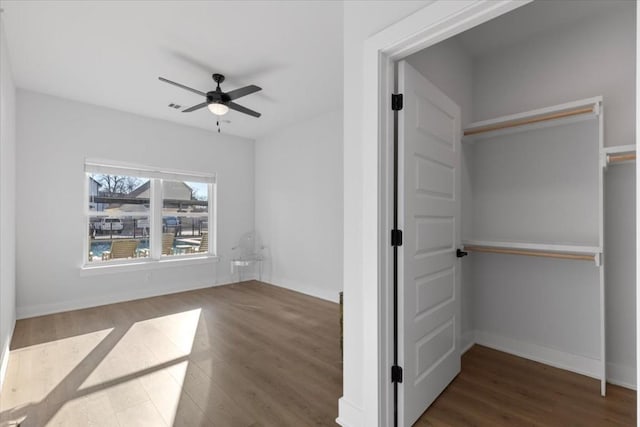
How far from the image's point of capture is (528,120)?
95.9 inches

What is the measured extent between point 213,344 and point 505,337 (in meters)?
2.73

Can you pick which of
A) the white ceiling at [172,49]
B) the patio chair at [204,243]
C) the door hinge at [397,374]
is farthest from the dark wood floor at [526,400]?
the patio chair at [204,243]

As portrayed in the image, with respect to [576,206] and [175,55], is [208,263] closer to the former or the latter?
[175,55]

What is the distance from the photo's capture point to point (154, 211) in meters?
5.15

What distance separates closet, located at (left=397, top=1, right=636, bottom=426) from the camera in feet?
6.70

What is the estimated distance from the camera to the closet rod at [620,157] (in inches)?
79.9

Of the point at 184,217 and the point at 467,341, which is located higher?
the point at 184,217

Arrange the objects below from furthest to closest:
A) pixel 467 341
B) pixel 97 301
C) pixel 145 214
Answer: pixel 145 214 → pixel 97 301 → pixel 467 341

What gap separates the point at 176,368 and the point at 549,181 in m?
3.46

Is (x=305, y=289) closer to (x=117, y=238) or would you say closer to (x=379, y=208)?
(x=117, y=238)

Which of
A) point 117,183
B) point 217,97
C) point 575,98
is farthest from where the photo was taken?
point 117,183

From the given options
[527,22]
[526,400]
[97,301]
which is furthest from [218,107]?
[526,400]

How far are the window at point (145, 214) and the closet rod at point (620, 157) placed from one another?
532cm

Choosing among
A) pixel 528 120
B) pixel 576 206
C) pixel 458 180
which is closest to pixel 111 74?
pixel 458 180
